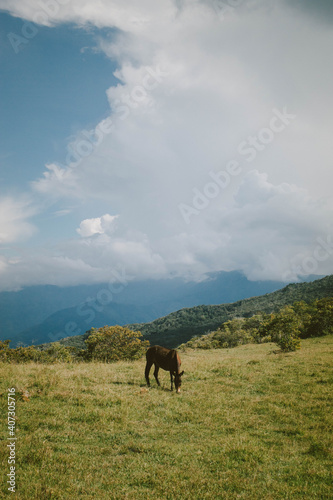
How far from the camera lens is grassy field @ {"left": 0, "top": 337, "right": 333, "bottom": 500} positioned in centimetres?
607

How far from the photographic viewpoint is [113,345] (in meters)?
34.0

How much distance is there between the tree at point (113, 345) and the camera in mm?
32938

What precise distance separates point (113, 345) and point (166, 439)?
27451mm

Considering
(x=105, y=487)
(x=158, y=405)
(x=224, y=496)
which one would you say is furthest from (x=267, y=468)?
(x=158, y=405)

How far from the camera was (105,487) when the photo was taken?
19.6 feet

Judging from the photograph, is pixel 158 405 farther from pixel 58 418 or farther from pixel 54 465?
pixel 54 465

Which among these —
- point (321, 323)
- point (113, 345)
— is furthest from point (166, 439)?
point (321, 323)

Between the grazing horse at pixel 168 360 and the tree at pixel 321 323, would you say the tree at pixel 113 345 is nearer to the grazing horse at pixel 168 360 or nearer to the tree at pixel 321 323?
the grazing horse at pixel 168 360

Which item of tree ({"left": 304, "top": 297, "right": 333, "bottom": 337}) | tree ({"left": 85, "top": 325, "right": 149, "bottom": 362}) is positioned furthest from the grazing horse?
tree ({"left": 304, "top": 297, "right": 333, "bottom": 337})

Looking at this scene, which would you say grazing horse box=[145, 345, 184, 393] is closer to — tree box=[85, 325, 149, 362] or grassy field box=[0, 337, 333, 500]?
grassy field box=[0, 337, 333, 500]

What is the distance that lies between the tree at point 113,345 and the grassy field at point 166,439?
19.7 meters

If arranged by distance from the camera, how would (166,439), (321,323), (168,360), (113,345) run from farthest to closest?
(321,323)
(113,345)
(168,360)
(166,439)

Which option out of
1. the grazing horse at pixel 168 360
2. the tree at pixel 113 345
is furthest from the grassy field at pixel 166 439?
the tree at pixel 113 345

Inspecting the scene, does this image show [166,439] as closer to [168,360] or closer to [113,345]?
[168,360]
